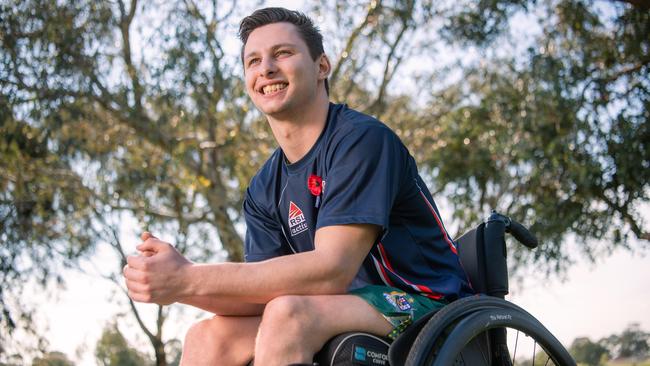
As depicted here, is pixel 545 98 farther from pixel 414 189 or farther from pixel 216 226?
pixel 414 189

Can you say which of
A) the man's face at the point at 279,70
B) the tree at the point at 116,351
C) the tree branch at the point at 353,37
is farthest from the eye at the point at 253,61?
the tree at the point at 116,351

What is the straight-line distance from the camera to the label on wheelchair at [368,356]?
7.32ft

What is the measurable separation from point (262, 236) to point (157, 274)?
28.7 inches

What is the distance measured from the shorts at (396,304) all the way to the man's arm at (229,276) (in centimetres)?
13

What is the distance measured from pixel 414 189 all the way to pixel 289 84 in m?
0.51

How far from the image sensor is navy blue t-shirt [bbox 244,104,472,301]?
2.42 metres

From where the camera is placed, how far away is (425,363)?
224 centimetres

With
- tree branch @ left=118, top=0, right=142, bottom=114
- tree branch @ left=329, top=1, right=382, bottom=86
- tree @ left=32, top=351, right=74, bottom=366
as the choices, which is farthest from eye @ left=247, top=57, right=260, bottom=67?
tree branch @ left=329, top=1, right=382, bottom=86

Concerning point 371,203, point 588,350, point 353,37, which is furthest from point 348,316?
point 353,37

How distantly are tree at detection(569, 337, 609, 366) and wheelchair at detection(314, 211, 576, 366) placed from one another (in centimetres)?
560

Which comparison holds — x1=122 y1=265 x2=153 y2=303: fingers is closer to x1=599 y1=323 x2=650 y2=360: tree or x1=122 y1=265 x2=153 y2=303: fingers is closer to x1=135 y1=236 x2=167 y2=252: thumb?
x1=135 y1=236 x2=167 y2=252: thumb

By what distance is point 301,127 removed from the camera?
2.74 meters

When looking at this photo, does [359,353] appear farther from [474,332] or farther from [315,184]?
[315,184]

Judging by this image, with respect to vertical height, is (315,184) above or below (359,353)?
above
